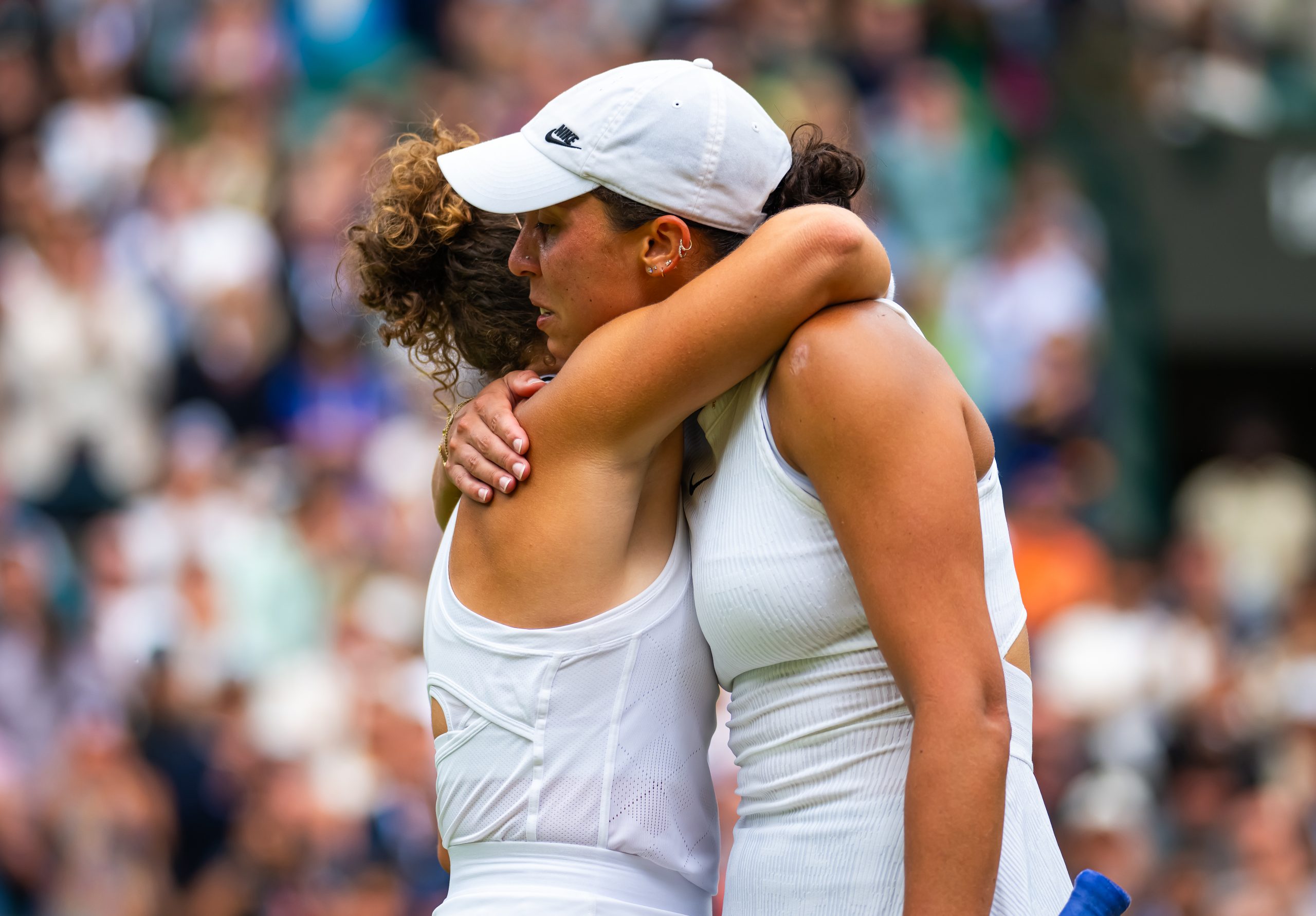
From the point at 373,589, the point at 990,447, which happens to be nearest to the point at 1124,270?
the point at 373,589

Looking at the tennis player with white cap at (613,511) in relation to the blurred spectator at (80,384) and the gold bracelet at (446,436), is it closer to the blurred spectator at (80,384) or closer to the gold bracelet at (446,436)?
the gold bracelet at (446,436)

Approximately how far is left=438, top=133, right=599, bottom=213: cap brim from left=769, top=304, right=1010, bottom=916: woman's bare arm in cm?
40

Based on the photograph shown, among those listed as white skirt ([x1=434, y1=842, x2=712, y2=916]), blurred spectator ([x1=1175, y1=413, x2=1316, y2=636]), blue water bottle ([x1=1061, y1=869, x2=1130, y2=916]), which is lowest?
blurred spectator ([x1=1175, y1=413, x2=1316, y2=636])

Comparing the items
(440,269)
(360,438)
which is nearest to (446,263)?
(440,269)

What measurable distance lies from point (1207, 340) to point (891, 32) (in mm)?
2350

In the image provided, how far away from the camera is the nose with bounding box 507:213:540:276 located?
1957 mm

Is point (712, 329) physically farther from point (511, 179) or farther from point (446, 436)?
point (446, 436)

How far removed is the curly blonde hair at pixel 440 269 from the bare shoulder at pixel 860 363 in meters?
0.50

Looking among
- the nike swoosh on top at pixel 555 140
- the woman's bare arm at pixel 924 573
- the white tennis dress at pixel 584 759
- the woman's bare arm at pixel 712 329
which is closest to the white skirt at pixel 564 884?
the white tennis dress at pixel 584 759

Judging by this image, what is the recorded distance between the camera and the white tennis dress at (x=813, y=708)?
5.64 feet

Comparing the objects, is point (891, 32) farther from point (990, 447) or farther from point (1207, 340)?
point (990, 447)

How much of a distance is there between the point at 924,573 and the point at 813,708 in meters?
0.23

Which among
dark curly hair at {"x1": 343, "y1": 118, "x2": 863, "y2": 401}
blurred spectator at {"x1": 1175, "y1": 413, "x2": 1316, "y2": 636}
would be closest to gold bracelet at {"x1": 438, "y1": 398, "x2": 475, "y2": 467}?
dark curly hair at {"x1": 343, "y1": 118, "x2": 863, "y2": 401}

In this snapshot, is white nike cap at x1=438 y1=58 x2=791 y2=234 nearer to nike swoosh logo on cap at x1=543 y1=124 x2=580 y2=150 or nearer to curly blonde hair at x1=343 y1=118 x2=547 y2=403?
nike swoosh logo on cap at x1=543 y1=124 x2=580 y2=150
